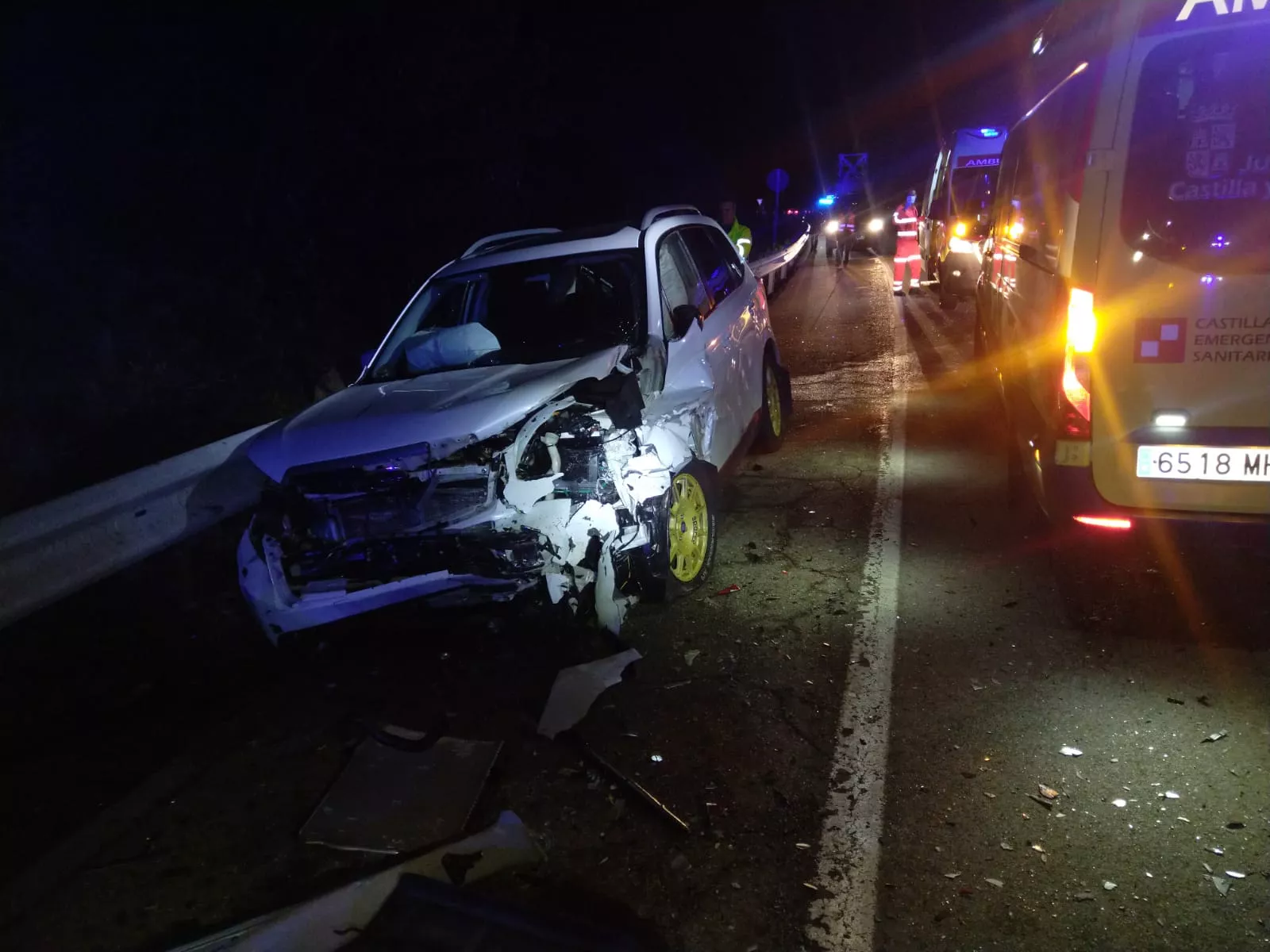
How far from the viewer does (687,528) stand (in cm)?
496

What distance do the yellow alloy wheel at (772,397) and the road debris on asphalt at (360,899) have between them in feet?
15.3

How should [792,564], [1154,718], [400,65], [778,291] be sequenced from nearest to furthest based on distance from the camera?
[1154,718], [792,564], [400,65], [778,291]

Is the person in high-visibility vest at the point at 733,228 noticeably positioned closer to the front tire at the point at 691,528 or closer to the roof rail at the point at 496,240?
the roof rail at the point at 496,240

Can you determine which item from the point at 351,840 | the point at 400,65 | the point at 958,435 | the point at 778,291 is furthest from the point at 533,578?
the point at 778,291

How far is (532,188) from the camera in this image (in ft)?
88.1

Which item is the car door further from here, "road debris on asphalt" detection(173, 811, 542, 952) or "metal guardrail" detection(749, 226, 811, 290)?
"metal guardrail" detection(749, 226, 811, 290)

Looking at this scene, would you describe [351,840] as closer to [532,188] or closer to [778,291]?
[778,291]

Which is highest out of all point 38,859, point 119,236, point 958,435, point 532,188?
point 532,188

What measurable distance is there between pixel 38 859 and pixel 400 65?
1506 centimetres

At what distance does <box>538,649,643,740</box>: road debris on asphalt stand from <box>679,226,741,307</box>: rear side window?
2825 millimetres

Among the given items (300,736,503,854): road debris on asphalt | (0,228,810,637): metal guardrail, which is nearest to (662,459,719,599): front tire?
(300,736,503,854): road debris on asphalt

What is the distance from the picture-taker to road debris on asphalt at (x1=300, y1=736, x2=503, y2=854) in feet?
10.7

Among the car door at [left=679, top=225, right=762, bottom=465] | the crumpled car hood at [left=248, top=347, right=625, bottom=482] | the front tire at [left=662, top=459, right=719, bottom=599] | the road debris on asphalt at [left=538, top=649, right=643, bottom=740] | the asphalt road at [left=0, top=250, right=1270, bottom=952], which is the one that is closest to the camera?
the asphalt road at [left=0, top=250, right=1270, bottom=952]

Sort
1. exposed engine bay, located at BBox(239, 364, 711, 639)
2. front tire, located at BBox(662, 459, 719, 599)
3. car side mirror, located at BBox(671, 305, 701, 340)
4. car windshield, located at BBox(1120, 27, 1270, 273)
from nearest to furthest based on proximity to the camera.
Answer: car windshield, located at BBox(1120, 27, 1270, 273) → exposed engine bay, located at BBox(239, 364, 711, 639) → front tire, located at BBox(662, 459, 719, 599) → car side mirror, located at BBox(671, 305, 701, 340)
